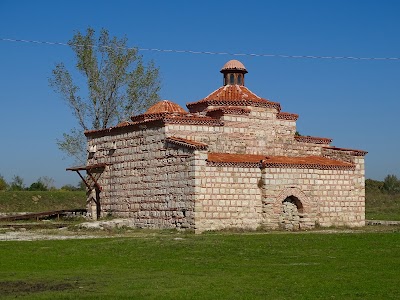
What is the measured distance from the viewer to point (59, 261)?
18.8m

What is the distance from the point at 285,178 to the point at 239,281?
17.7 m

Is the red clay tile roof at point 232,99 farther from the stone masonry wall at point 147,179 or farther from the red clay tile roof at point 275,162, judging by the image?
the stone masonry wall at point 147,179

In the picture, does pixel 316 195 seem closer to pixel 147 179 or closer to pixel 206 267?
pixel 147 179

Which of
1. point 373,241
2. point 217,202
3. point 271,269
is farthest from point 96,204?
point 271,269

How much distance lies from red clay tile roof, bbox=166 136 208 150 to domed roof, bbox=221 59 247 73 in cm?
702

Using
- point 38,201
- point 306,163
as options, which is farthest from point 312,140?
point 38,201

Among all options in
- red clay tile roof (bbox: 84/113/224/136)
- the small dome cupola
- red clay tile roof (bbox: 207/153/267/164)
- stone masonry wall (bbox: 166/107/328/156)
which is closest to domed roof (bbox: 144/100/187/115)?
red clay tile roof (bbox: 84/113/224/136)

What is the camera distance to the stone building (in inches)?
1206

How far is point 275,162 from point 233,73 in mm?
7537

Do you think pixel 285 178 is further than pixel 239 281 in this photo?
Yes

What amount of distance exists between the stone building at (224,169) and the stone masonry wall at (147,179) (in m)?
0.04

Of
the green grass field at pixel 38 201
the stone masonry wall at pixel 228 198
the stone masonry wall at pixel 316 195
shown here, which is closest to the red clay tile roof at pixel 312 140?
the stone masonry wall at pixel 316 195

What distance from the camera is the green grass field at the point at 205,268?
1334 centimetres

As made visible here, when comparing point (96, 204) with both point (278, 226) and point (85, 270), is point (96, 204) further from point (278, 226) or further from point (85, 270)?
point (85, 270)
